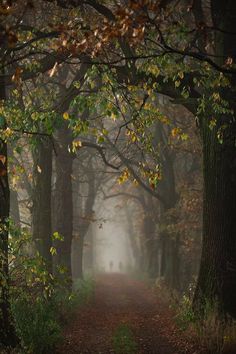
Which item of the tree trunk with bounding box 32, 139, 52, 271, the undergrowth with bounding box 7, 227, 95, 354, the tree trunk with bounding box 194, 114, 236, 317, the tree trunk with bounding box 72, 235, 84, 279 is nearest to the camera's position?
the undergrowth with bounding box 7, 227, 95, 354

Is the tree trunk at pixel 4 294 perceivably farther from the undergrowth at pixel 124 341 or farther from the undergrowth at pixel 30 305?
the undergrowth at pixel 124 341

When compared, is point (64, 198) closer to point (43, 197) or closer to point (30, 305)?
point (43, 197)

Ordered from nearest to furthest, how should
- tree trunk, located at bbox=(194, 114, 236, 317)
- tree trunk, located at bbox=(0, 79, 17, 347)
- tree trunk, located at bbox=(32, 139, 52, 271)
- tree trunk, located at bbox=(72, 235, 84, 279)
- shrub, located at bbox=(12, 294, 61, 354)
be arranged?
tree trunk, located at bbox=(0, 79, 17, 347) → shrub, located at bbox=(12, 294, 61, 354) → tree trunk, located at bbox=(194, 114, 236, 317) → tree trunk, located at bbox=(32, 139, 52, 271) → tree trunk, located at bbox=(72, 235, 84, 279)

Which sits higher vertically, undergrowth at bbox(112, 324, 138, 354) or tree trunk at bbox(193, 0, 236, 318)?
tree trunk at bbox(193, 0, 236, 318)

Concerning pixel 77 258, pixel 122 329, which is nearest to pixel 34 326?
pixel 122 329

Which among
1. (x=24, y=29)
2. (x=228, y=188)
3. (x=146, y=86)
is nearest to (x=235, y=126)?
(x=228, y=188)

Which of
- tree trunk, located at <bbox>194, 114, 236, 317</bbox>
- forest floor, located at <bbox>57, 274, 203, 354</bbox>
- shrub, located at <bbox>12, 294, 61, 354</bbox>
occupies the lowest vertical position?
forest floor, located at <bbox>57, 274, 203, 354</bbox>

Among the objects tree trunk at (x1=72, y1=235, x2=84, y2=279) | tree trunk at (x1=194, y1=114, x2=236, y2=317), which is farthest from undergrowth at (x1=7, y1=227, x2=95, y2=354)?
tree trunk at (x1=72, y1=235, x2=84, y2=279)

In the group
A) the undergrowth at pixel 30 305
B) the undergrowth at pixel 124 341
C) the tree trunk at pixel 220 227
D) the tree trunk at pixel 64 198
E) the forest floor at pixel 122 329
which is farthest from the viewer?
the tree trunk at pixel 64 198

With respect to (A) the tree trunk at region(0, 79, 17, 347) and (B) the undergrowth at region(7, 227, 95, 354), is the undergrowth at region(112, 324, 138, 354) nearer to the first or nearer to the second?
(B) the undergrowth at region(7, 227, 95, 354)

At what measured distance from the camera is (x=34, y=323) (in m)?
9.30

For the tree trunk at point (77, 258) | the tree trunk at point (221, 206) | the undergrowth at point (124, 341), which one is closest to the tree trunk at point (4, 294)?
the undergrowth at point (124, 341)

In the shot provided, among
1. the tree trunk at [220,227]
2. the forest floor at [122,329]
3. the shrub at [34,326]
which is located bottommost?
the forest floor at [122,329]

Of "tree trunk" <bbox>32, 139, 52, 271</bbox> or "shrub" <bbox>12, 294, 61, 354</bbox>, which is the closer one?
"shrub" <bbox>12, 294, 61, 354</bbox>
